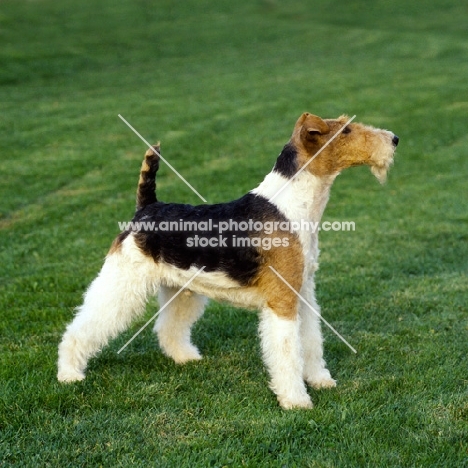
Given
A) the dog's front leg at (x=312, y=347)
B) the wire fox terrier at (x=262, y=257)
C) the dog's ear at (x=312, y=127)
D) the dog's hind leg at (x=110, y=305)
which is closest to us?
the dog's ear at (x=312, y=127)

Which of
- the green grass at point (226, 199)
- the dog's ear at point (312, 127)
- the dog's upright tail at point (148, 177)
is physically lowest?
the green grass at point (226, 199)

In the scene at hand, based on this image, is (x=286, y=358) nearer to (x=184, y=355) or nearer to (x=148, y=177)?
(x=184, y=355)

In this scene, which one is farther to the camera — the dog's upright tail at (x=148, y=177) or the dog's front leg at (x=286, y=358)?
the dog's upright tail at (x=148, y=177)

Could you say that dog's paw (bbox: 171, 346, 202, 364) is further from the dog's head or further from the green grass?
the dog's head

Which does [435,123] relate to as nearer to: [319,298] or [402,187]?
[402,187]

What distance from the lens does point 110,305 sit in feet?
17.8

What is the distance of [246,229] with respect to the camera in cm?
520

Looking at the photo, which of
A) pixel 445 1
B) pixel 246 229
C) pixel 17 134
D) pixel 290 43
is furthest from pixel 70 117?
pixel 445 1

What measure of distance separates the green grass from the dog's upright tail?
1.49m

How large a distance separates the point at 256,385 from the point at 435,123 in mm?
15822

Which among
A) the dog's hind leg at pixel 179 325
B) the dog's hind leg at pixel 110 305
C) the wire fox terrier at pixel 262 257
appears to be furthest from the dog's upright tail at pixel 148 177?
the dog's hind leg at pixel 179 325

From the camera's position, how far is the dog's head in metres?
5.11

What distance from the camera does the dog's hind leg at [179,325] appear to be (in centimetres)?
606

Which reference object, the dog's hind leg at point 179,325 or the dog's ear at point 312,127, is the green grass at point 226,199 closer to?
the dog's hind leg at point 179,325
